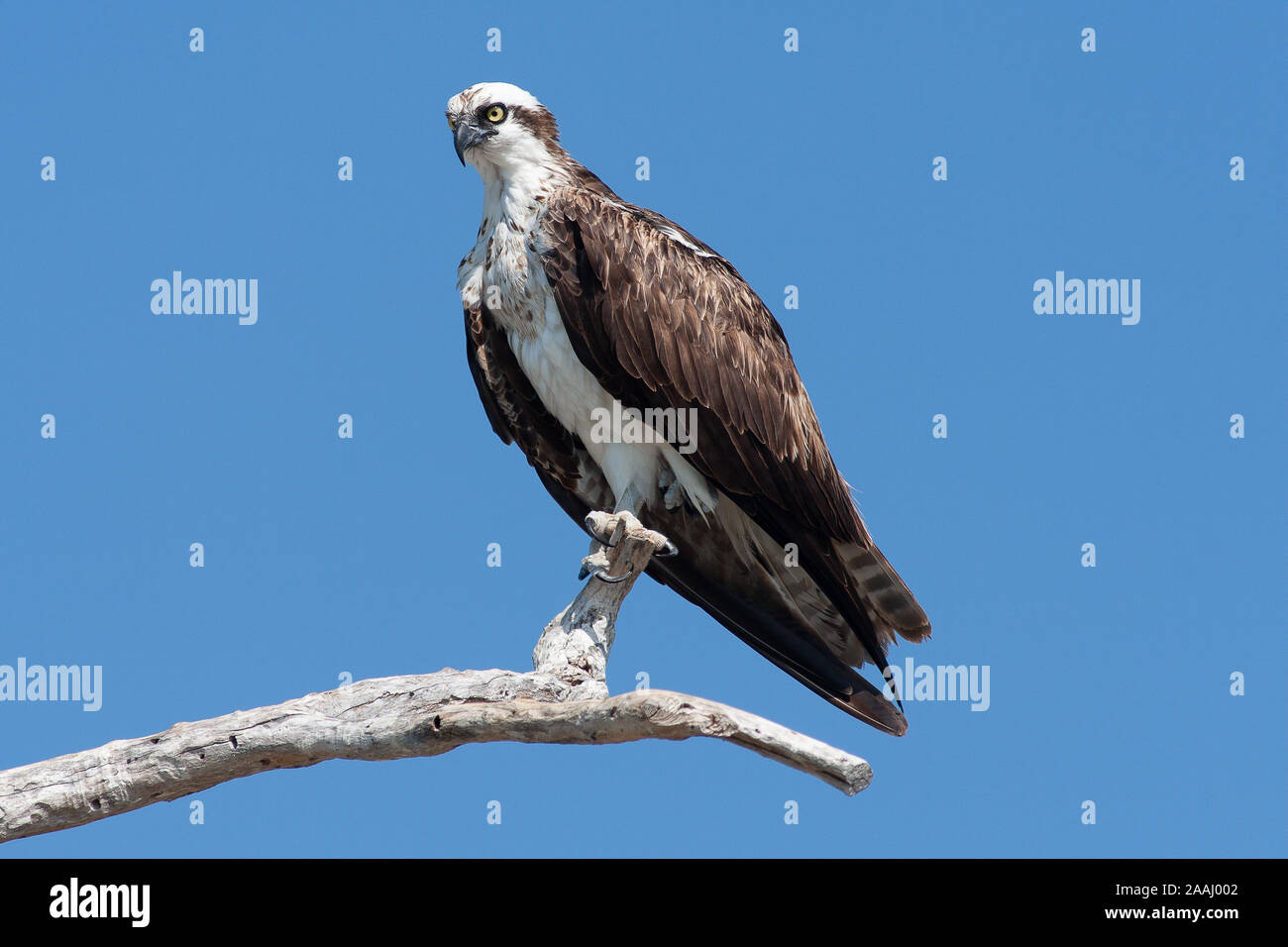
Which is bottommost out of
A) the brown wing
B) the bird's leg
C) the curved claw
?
the curved claw

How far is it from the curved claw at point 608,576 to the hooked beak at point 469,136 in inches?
120

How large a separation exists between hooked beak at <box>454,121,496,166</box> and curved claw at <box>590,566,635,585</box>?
120 inches

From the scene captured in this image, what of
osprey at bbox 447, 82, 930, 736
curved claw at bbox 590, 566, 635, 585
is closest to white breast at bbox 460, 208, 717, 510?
osprey at bbox 447, 82, 930, 736

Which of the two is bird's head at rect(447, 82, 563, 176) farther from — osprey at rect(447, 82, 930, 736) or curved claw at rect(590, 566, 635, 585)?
curved claw at rect(590, 566, 635, 585)

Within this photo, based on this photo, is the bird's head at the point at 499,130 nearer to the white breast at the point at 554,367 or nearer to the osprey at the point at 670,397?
the osprey at the point at 670,397

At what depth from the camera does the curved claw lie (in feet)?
28.5

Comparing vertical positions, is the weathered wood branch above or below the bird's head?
below

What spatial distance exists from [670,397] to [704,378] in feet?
0.99

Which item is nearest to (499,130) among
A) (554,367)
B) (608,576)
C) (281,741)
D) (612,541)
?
(554,367)

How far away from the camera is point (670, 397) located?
9180 millimetres

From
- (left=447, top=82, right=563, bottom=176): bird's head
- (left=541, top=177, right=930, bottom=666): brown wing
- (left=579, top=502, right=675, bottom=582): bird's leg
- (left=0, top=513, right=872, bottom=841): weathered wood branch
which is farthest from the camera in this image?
(left=447, top=82, right=563, bottom=176): bird's head

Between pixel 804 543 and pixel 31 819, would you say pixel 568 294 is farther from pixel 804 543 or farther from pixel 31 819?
pixel 31 819

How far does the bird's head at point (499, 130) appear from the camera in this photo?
31.3 feet
